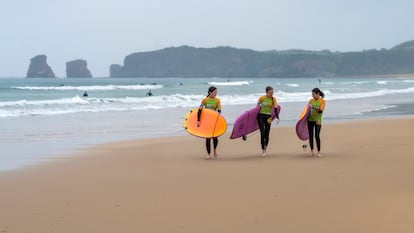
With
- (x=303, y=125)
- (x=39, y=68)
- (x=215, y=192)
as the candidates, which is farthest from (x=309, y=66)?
(x=215, y=192)

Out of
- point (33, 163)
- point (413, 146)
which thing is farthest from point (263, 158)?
point (33, 163)

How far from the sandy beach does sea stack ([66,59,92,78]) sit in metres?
178

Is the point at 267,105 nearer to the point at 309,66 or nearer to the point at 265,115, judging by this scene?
the point at 265,115

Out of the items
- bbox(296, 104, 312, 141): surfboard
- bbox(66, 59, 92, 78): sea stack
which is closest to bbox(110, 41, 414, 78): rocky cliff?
bbox(66, 59, 92, 78): sea stack

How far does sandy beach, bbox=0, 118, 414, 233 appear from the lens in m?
5.28

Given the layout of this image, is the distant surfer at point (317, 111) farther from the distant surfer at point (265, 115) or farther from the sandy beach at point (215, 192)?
the distant surfer at point (265, 115)

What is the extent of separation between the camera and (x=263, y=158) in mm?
9633

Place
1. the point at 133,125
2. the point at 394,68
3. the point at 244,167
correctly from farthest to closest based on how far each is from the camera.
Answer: the point at 394,68 < the point at 133,125 < the point at 244,167

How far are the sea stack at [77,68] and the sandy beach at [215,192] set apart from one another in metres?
178

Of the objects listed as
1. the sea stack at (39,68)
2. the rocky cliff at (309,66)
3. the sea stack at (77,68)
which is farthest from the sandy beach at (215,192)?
the sea stack at (77,68)

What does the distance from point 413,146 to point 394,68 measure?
574ft

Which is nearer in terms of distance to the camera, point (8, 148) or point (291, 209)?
point (291, 209)

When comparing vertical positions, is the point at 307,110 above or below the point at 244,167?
above

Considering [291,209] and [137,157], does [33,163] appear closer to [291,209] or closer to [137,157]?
[137,157]
